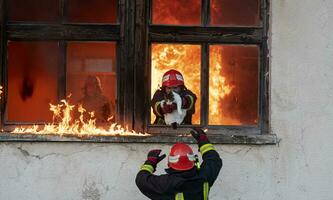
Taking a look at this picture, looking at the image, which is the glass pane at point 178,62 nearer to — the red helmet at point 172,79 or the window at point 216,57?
the window at point 216,57

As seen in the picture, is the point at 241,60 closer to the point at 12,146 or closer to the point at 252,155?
the point at 252,155

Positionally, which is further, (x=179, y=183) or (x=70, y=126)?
(x=70, y=126)

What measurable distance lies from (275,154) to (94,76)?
2.03 metres

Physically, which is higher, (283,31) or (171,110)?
(283,31)

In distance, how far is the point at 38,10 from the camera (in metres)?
6.72

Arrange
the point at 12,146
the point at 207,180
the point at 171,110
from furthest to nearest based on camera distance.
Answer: the point at 12,146 < the point at 171,110 < the point at 207,180

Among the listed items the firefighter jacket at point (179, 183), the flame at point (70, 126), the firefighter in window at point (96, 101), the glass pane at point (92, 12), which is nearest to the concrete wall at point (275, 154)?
the flame at point (70, 126)

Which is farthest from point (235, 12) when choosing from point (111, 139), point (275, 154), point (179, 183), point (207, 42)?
point (179, 183)

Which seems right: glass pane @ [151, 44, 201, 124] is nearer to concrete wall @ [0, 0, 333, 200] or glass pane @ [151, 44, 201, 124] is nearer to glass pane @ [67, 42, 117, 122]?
glass pane @ [67, 42, 117, 122]

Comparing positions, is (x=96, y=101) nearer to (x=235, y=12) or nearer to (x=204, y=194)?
(x=235, y=12)

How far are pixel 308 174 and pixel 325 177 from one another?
0.57 feet

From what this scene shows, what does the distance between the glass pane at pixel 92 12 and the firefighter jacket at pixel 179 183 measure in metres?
1.95

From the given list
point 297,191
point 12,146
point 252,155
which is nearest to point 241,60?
point 252,155

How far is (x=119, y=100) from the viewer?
670cm
